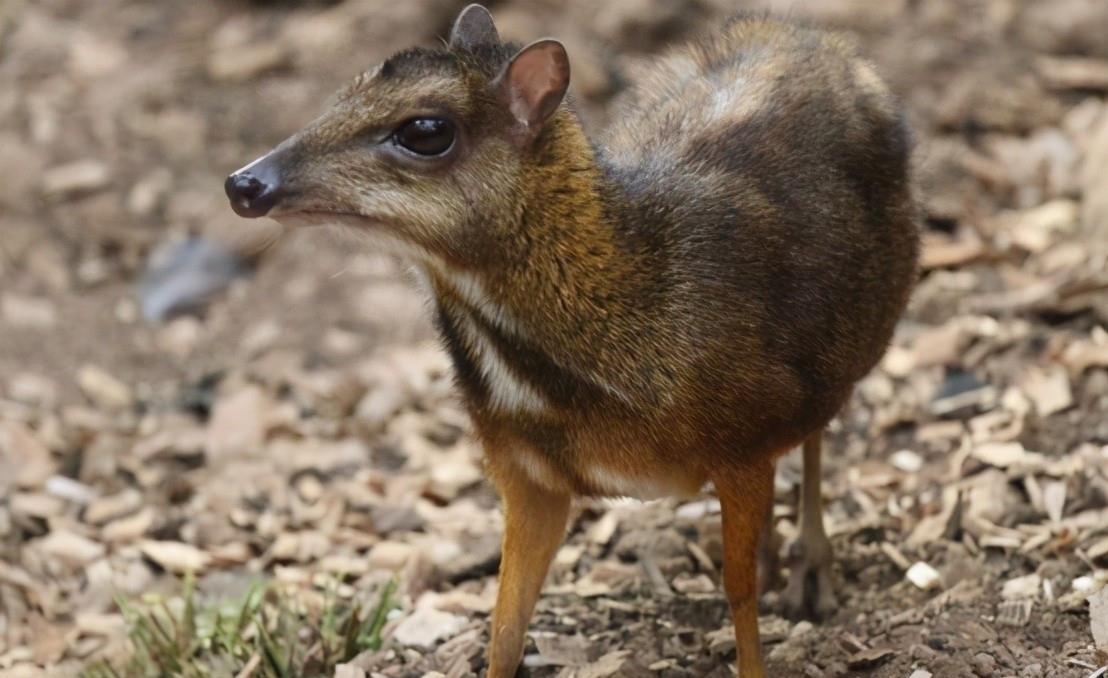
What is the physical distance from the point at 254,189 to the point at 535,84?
2.76ft

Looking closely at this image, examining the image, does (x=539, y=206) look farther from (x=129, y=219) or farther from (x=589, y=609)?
(x=129, y=219)

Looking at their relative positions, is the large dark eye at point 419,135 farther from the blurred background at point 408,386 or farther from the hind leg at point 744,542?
the hind leg at point 744,542

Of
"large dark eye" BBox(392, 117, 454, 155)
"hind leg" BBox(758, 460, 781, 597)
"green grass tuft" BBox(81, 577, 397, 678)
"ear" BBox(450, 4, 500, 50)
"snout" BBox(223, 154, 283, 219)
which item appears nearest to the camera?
"snout" BBox(223, 154, 283, 219)

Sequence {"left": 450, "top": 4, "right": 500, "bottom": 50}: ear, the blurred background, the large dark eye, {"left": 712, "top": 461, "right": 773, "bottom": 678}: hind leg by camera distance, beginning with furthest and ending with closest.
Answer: the blurred background → {"left": 712, "top": 461, "right": 773, "bottom": 678}: hind leg → {"left": 450, "top": 4, "right": 500, "bottom": 50}: ear → the large dark eye

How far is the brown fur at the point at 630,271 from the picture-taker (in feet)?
14.3

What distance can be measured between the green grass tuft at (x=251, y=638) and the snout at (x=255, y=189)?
6.26ft

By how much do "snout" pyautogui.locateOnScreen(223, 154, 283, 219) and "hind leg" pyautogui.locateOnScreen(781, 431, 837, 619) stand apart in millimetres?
2392

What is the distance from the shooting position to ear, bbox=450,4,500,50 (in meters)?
4.57

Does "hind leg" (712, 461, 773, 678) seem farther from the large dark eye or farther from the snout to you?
the snout

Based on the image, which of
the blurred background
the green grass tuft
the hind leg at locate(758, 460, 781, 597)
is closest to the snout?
the blurred background

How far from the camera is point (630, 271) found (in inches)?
180

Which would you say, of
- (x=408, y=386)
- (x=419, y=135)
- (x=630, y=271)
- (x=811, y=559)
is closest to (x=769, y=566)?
(x=811, y=559)

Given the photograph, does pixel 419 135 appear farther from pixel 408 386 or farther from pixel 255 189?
pixel 408 386

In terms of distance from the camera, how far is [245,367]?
336 inches
